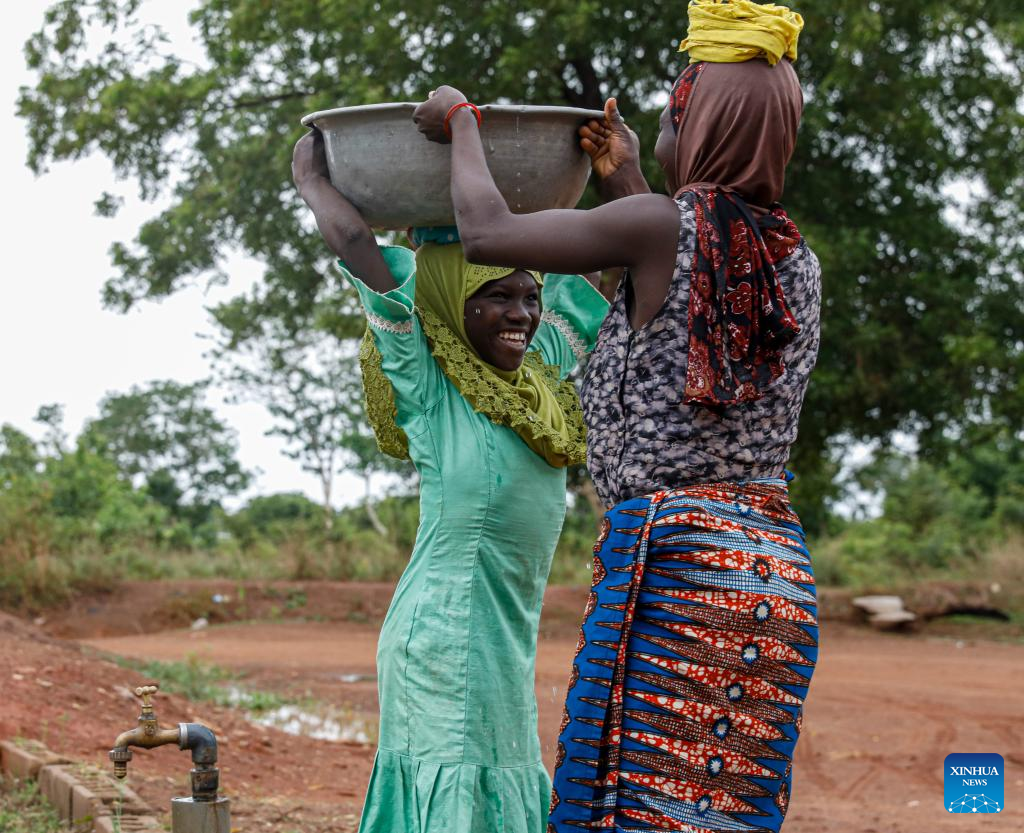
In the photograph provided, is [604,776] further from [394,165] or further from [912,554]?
[912,554]

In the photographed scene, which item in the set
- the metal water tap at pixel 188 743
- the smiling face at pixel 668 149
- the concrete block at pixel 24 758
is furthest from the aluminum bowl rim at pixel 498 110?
the concrete block at pixel 24 758

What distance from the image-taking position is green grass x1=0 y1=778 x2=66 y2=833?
14.4 ft

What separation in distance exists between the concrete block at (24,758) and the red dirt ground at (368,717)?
7.9 inches

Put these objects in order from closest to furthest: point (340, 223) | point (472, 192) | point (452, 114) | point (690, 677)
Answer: point (690, 677) < point (472, 192) < point (452, 114) < point (340, 223)

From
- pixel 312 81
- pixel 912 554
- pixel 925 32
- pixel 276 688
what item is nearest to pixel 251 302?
pixel 312 81

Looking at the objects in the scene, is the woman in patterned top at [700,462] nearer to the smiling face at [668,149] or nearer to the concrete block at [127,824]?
the smiling face at [668,149]

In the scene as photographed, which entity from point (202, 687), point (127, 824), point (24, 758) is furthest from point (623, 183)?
point (202, 687)

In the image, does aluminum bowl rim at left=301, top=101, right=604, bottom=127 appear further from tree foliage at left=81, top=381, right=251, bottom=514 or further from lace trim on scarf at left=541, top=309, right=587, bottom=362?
tree foliage at left=81, top=381, right=251, bottom=514

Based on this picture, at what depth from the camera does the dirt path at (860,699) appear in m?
5.66

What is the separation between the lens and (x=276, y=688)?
9.20 metres

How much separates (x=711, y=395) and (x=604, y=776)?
0.64 metres

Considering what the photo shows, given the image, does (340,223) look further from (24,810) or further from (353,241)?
(24,810)

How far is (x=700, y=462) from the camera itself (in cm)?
217

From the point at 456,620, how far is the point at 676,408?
76 cm
